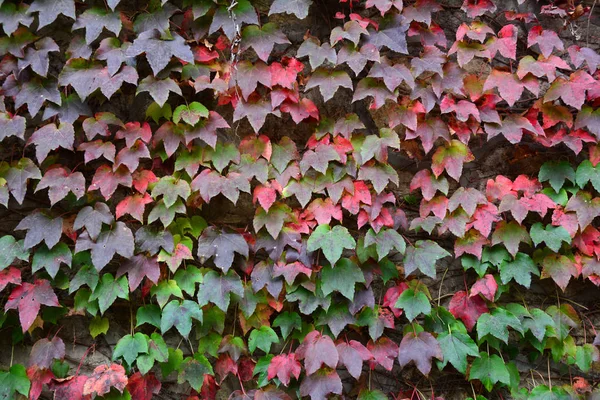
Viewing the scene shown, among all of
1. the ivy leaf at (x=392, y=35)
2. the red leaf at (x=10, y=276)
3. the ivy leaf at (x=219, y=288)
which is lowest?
the ivy leaf at (x=219, y=288)

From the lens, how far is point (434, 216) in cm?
255

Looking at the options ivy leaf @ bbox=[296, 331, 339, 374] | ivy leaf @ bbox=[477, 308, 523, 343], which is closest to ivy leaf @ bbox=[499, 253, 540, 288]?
ivy leaf @ bbox=[477, 308, 523, 343]

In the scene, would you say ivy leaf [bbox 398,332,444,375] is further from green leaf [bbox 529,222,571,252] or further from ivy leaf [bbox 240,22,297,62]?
ivy leaf [bbox 240,22,297,62]

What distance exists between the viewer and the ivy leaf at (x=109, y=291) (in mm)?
2412

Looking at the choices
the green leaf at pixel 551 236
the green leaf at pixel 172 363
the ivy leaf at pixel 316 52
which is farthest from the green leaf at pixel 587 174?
the green leaf at pixel 172 363

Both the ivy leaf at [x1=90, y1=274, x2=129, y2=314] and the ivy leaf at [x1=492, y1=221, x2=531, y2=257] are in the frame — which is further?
the ivy leaf at [x1=492, y1=221, x2=531, y2=257]

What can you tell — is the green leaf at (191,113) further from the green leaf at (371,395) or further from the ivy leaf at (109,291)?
the green leaf at (371,395)

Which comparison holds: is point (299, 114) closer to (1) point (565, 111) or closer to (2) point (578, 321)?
(1) point (565, 111)

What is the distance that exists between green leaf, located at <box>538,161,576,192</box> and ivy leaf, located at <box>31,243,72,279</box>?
2.08 metres

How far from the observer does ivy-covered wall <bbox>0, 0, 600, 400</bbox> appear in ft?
7.92

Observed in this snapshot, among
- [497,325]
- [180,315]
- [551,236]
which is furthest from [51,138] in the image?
[551,236]

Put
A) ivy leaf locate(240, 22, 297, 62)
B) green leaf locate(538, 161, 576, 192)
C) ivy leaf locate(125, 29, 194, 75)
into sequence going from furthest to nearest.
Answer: green leaf locate(538, 161, 576, 192) → ivy leaf locate(240, 22, 297, 62) → ivy leaf locate(125, 29, 194, 75)

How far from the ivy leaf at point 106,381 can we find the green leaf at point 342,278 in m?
0.90

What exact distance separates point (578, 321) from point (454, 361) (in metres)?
0.65
